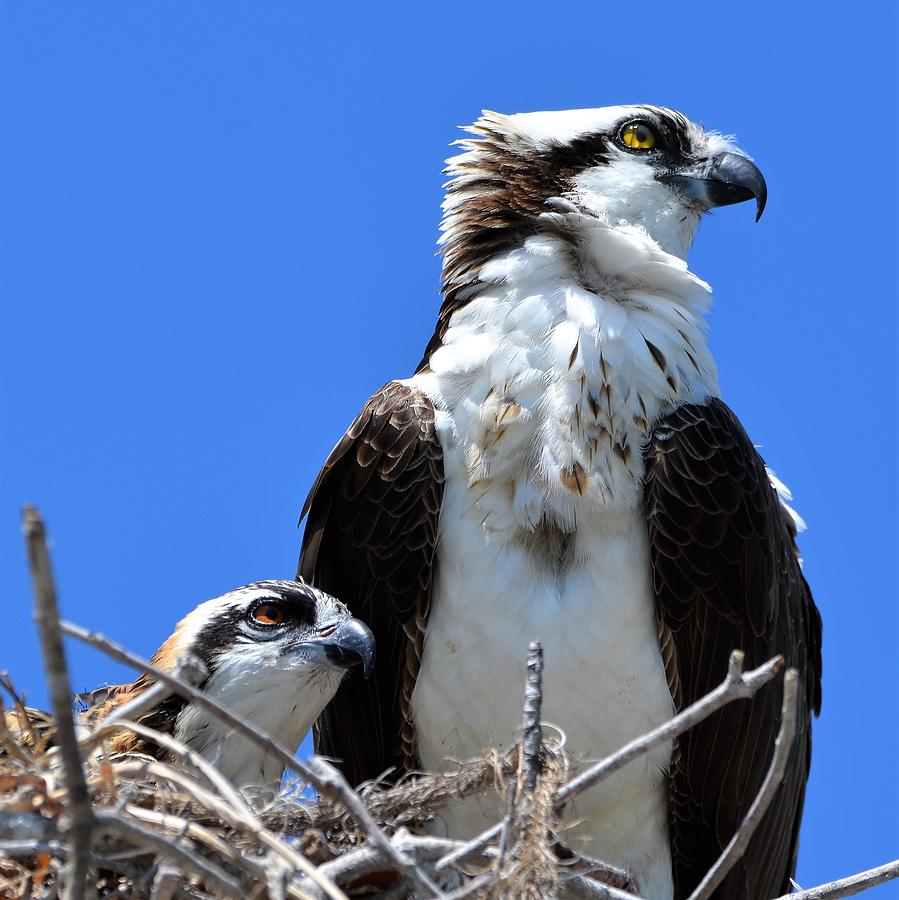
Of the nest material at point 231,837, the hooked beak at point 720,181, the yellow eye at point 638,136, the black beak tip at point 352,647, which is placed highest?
the yellow eye at point 638,136

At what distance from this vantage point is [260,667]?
211 inches

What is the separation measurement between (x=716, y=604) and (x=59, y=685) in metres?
3.33

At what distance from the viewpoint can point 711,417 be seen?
5.62 m

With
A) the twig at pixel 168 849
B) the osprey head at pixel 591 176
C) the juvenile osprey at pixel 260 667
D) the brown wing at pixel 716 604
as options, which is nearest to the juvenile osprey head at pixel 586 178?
the osprey head at pixel 591 176

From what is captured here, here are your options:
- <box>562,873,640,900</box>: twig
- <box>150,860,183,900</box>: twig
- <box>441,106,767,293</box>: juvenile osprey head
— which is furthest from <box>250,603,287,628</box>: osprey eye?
<box>150,860,183,900</box>: twig

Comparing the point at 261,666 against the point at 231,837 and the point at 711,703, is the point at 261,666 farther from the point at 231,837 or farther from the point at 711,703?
the point at 711,703

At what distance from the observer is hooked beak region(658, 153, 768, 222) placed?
20.5ft

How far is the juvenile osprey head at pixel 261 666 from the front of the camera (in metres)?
5.17

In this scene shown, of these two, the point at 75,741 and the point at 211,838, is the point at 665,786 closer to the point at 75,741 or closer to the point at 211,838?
the point at 211,838

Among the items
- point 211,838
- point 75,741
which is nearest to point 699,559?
point 211,838

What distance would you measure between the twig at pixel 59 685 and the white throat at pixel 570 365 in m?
2.75

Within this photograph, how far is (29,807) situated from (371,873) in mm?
912

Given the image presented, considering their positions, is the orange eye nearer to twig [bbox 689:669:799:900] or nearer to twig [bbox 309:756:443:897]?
twig [bbox 309:756:443:897]

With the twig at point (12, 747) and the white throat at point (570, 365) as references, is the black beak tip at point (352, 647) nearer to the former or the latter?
the white throat at point (570, 365)
